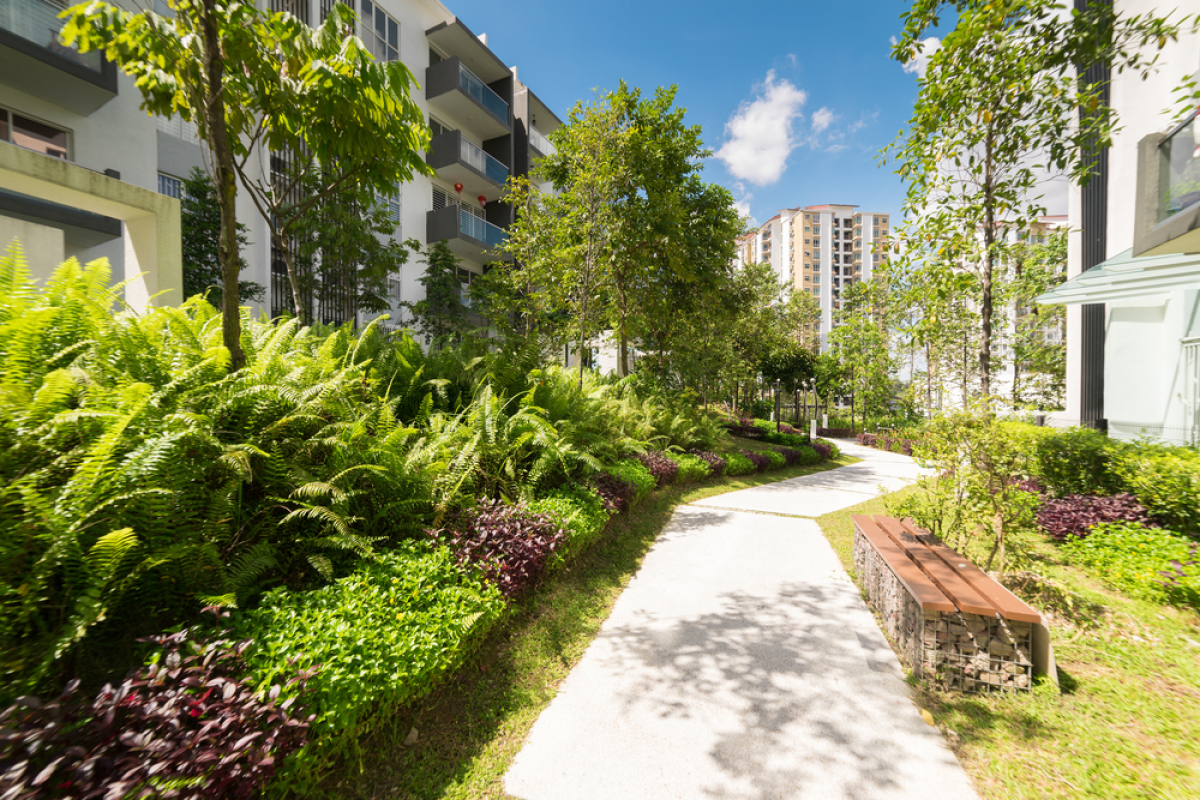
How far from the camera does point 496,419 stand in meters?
4.95

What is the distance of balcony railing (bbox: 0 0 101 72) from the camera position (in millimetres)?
8414

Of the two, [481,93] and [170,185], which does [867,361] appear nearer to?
[481,93]

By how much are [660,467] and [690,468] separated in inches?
46.9

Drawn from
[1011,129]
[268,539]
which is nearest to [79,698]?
[268,539]

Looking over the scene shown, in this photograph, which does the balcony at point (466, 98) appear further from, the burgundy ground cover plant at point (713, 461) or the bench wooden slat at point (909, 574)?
the bench wooden slat at point (909, 574)

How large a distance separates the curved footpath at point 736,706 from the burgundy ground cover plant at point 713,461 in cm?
516

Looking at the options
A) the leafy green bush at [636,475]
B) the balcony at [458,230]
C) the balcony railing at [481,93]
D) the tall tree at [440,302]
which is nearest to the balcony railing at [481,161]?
the balcony railing at [481,93]

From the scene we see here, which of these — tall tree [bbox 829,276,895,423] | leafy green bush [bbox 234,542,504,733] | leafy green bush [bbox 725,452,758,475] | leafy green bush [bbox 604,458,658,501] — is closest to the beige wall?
leafy green bush [bbox 234,542,504,733]

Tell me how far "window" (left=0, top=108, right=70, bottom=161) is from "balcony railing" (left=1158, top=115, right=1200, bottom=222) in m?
19.1

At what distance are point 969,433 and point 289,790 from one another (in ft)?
18.0

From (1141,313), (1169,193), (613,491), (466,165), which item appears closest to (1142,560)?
(613,491)

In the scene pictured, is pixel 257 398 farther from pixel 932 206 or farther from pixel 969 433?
pixel 932 206

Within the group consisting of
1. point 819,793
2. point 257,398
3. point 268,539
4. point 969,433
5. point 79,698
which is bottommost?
point 819,793

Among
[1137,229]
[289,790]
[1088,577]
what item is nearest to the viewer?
[289,790]
